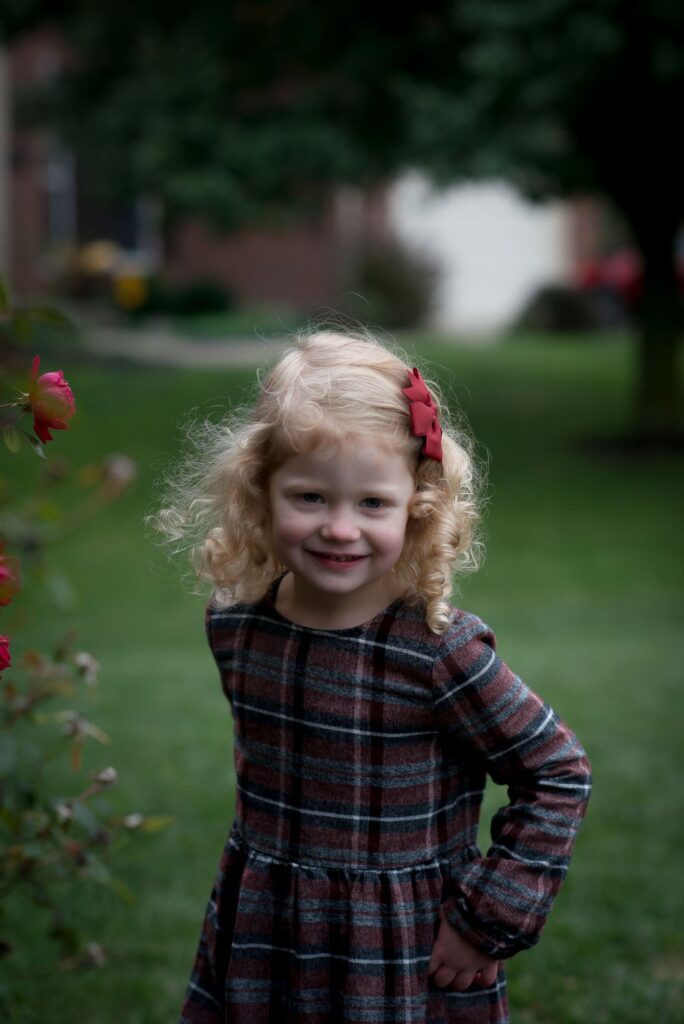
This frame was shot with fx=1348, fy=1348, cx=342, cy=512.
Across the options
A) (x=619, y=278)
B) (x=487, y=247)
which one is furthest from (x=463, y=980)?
(x=487, y=247)

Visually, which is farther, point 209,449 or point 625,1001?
point 625,1001

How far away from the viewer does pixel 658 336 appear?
11281 millimetres

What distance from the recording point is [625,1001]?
301 cm

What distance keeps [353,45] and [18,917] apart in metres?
8.22

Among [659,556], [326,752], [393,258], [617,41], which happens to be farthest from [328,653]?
[393,258]

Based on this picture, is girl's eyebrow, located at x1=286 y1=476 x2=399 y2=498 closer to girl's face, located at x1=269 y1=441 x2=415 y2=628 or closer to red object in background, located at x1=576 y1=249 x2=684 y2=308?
girl's face, located at x1=269 y1=441 x2=415 y2=628

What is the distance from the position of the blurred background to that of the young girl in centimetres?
23

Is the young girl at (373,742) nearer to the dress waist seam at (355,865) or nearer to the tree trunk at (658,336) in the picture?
the dress waist seam at (355,865)

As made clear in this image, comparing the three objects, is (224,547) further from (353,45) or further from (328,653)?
(353,45)

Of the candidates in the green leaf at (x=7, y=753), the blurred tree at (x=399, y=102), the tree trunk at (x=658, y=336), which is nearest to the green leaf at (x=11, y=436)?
the green leaf at (x=7, y=753)

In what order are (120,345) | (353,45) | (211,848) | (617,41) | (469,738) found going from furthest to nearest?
1. (120,345)
2. (353,45)
3. (617,41)
4. (211,848)
5. (469,738)

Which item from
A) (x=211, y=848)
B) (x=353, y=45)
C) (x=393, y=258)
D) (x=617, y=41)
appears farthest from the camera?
(x=393, y=258)

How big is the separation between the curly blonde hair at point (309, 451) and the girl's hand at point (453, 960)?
0.43 m

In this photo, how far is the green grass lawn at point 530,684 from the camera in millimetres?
3127
